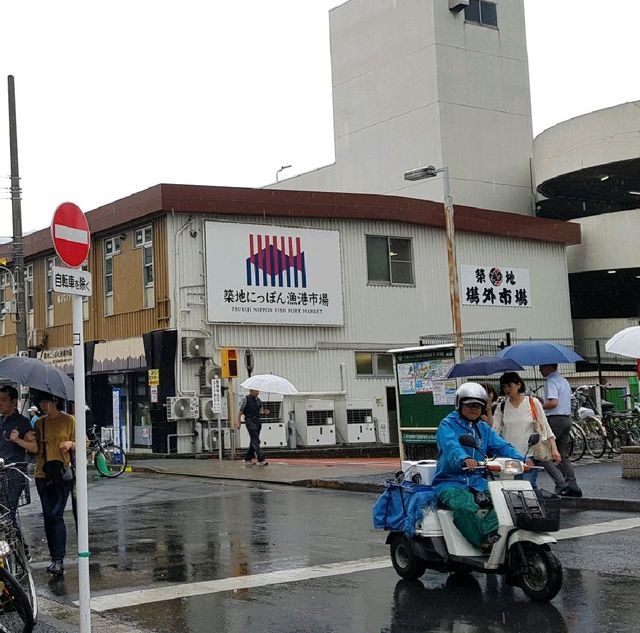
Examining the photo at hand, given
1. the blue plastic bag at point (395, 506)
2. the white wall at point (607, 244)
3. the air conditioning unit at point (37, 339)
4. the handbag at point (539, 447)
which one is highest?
the white wall at point (607, 244)

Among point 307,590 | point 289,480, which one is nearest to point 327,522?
point 307,590

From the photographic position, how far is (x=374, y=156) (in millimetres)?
40750

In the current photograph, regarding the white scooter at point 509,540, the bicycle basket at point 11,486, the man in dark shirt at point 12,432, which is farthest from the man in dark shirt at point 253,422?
the bicycle basket at point 11,486

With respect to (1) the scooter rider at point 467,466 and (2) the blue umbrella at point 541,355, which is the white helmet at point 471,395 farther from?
(2) the blue umbrella at point 541,355

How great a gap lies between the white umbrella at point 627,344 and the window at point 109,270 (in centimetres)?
1819

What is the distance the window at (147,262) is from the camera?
27.7 meters

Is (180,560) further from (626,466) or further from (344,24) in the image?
(344,24)

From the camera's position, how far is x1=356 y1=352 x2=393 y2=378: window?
29.5 meters

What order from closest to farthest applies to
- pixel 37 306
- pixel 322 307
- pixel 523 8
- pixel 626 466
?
pixel 626 466, pixel 322 307, pixel 37 306, pixel 523 8

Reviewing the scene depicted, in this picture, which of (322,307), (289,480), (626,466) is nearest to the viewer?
(626,466)

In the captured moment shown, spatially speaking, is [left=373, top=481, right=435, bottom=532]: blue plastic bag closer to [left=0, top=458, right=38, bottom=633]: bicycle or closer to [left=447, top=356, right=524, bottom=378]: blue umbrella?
[left=0, top=458, right=38, bottom=633]: bicycle

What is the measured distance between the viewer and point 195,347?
2609 cm

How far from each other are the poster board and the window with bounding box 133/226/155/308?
39.8 feet

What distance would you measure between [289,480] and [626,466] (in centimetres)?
605
